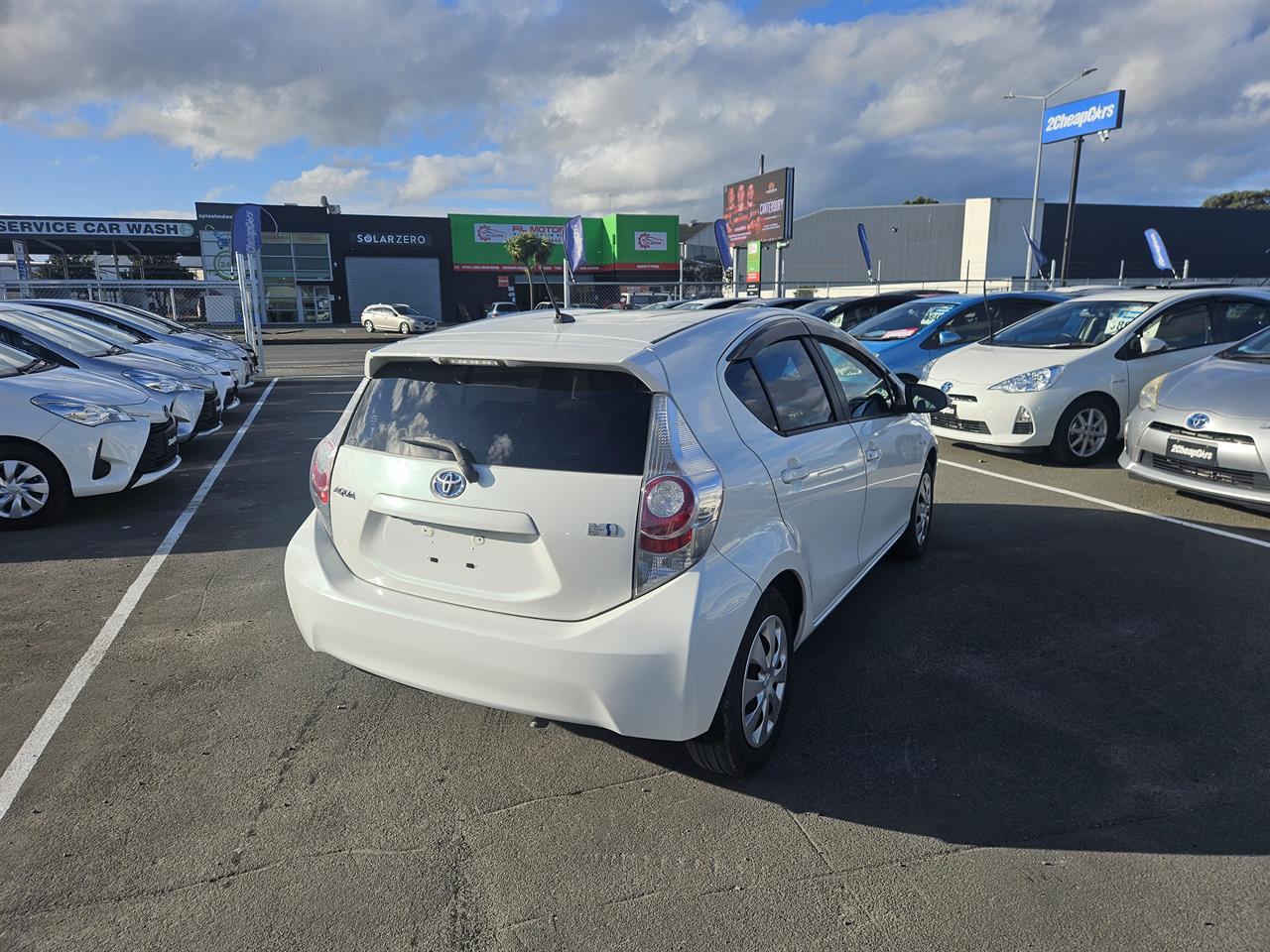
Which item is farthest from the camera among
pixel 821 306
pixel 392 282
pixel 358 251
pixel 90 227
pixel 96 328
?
pixel 392 282

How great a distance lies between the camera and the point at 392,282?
48.1 metres

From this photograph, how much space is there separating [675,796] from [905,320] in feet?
32.1

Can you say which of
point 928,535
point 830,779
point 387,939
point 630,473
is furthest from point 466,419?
point 928,535

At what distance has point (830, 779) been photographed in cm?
307

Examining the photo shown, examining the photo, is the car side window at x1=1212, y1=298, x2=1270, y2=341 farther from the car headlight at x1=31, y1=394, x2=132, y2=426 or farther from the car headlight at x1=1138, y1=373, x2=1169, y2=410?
the car headlight at x1=31, y1=394, x2=132, y2=426

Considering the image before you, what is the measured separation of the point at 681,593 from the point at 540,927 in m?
1.05

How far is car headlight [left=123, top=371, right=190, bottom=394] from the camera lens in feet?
29.0

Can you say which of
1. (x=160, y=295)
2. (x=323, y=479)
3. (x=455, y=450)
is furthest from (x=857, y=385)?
(x=160, y=295)

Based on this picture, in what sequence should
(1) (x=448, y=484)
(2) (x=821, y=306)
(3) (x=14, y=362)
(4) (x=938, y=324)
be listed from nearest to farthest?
(1) (x=448, y=484) < (3) (x=14, y=362) < (4) (x=938, y=324) < (2) (x=821, y=306)

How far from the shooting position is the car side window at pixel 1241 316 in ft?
28.8

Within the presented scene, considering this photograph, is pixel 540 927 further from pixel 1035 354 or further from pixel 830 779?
A: pixel 1035 354

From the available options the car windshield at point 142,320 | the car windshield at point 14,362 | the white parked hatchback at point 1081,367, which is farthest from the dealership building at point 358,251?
the car windshield at point 14,362

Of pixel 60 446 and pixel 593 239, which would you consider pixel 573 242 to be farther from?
pixel 593 239

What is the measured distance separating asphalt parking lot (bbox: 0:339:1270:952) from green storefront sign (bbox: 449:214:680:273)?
46.7 meters
